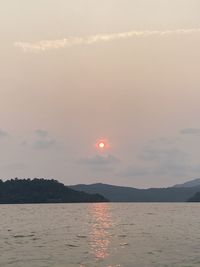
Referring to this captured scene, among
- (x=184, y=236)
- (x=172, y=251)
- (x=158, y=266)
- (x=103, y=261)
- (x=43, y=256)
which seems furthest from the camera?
(x=184, y=236)

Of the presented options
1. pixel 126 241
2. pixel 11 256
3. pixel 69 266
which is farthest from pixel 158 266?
pixel 126 241

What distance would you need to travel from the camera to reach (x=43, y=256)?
74.4m

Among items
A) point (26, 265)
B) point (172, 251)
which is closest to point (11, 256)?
point (26, 265)

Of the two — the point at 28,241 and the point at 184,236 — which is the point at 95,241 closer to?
the point at 28,241

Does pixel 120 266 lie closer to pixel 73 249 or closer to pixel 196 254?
pixel 196 254

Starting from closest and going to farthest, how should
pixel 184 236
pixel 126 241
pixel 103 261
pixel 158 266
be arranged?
pixel 158 266, pixel 103 261, pixel 126 241, pixel 184 236

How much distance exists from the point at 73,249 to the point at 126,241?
50.5ft

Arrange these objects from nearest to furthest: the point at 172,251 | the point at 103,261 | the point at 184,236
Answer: the point at 103,261 < the point at 172,251 < the point at 184,236

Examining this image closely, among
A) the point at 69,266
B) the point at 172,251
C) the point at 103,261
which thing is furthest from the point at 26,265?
the point at 172,251

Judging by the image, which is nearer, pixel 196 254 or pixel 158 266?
pixel 158 266

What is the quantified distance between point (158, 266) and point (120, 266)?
14.9 ft

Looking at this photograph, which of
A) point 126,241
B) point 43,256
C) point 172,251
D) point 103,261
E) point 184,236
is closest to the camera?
point 103,261

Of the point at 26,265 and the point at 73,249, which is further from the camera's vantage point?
the point at 73,249

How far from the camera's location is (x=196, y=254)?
7588 centimetres
